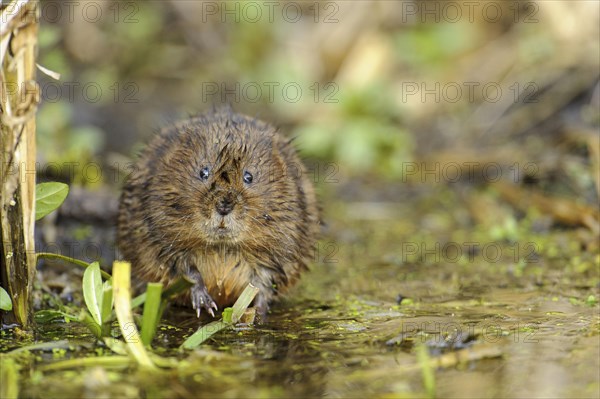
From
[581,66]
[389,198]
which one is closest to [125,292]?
[389,198]

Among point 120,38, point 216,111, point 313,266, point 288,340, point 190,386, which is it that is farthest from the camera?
point 120,38

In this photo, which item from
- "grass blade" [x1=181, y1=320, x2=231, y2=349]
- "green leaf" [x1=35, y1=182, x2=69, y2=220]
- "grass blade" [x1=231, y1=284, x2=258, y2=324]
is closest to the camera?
"grass blade" [x1=181, y1=320, x2=231, y2=349]

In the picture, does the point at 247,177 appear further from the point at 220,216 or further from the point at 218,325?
the point at 218,325

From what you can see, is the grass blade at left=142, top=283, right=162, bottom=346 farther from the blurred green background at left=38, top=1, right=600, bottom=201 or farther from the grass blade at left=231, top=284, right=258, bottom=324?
the blurred green background at left=38, top=1, right=600, bottom=201

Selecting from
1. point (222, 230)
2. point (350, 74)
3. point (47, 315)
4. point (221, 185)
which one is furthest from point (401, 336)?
point (350, 74)

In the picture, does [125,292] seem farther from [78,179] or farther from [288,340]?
[78,179]

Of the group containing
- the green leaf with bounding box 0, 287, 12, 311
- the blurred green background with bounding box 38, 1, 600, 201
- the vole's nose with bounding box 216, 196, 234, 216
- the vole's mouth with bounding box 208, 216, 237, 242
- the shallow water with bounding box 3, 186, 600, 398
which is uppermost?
the blurred green background with bounding box 38, 1, 600, 201

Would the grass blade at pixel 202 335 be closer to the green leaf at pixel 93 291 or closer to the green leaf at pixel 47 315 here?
the green leaf at pixel 93 291

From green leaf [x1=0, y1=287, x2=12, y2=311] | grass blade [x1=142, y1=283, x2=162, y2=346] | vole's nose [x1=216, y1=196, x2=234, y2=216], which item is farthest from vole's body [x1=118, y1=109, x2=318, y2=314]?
green leaf [x1=0, y1=287, x2=12, y2=311]
